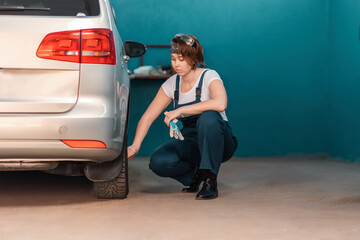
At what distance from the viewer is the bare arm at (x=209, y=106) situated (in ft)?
13.1

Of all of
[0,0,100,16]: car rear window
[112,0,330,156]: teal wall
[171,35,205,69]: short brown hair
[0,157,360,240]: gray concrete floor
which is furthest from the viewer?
[112,0,330,156]: teal wall

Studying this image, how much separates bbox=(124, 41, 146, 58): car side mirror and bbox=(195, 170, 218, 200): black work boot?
39.2 inches

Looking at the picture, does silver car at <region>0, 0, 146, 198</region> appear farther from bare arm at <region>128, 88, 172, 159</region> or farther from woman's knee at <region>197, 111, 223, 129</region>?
woman's knee at <region>197, 111, 223, 129</region>

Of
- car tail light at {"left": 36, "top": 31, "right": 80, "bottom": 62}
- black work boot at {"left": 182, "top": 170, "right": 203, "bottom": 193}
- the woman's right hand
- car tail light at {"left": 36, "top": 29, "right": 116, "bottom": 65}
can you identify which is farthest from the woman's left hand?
car tail light at {"left": 36, "top": 31, "right": 80, "bottom": 62}

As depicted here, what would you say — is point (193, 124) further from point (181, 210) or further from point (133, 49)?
point (181, 210)

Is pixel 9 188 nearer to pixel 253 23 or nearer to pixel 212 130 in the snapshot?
pixel 212 130

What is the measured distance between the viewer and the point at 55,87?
3191mm

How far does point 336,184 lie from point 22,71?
2.83m

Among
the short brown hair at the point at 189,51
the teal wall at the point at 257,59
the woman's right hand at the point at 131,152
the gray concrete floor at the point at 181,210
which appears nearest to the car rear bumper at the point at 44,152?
the gray concrete floor at the point at 181,210

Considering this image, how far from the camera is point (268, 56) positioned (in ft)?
24.5

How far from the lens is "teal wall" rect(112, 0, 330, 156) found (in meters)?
7.44

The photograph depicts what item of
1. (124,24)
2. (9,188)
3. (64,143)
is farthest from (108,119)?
(124,24)

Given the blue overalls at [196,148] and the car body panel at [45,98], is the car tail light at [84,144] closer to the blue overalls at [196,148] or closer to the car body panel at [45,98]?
the car body panel at [45,98]

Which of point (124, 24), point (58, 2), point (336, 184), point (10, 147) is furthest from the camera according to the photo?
point (124, 24)
